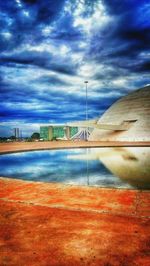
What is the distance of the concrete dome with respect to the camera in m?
31.8

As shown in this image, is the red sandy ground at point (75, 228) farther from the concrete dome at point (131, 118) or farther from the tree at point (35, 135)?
the tree at point (35, 135)

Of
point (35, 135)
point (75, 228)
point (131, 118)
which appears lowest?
point (35, 135)

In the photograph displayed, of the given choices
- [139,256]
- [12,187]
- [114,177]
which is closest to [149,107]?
[114,177]

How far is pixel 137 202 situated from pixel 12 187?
9.96 feet

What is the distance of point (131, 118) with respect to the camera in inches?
1357

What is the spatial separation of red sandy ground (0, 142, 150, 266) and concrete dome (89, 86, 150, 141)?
27.4m

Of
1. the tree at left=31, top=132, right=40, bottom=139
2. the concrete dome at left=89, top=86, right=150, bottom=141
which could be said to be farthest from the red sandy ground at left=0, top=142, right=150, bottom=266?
the tree at left=31, top=132, right=40, bottom=139

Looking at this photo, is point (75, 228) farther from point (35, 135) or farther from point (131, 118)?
point (35, 135)

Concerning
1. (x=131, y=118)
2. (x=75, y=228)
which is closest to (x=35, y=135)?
(x=131, y=118)

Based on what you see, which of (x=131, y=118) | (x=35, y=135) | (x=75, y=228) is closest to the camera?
(x=75, y=228)

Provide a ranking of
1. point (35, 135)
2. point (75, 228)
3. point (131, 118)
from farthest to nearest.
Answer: point (35, 135), point (131, 118), point (75, 228)

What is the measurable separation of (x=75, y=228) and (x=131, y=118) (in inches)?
1280

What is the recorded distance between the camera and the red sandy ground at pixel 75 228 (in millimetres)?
2500

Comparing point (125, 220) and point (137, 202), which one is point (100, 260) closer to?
point (125, 220)
